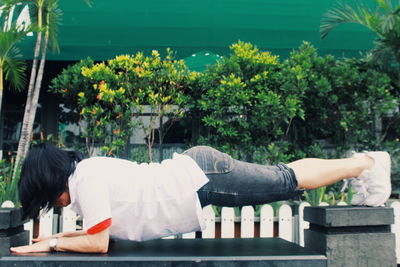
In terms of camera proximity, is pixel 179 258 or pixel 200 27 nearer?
pixel 179 258

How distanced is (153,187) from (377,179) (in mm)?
1334

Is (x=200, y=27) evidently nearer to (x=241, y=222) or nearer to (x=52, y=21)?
(x=52, y=21)

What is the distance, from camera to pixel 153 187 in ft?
6.89

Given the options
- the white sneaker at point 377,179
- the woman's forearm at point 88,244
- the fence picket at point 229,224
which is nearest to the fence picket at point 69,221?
the fence picket at point 229,224

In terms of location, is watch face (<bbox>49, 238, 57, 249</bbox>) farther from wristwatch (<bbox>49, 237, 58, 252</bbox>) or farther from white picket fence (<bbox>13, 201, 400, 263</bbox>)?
white picket fence (<bbox>13, 201, 400, 263</bbox>)

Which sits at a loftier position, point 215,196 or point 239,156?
point 239,156

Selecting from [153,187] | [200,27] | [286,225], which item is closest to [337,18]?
[200,27]

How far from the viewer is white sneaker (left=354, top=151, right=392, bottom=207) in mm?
2354

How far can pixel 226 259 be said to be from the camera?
Answer: 74.4 inches

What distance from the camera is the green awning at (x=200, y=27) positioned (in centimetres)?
672

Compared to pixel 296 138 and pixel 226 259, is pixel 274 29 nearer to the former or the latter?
pixel 296 138

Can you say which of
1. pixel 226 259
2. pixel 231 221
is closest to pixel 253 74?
pixel 231 221

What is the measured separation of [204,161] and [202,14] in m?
5.18

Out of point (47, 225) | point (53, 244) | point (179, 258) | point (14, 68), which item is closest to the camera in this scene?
point (179, 258)
